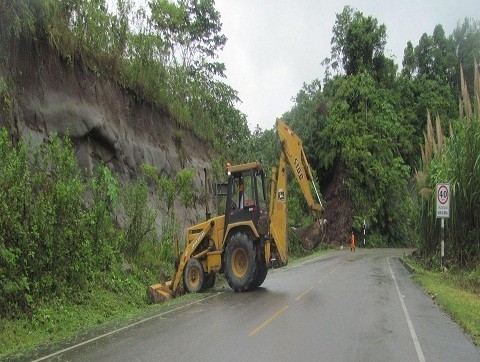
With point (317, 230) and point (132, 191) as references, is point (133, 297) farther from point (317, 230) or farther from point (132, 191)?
point (317, 230)

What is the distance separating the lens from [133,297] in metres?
15.4

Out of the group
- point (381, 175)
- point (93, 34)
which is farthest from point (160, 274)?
point (381, 175)

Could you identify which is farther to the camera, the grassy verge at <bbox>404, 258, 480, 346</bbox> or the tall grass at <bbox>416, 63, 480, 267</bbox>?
the tall grass at <bbox>416, 63, 480, 267</bbox>

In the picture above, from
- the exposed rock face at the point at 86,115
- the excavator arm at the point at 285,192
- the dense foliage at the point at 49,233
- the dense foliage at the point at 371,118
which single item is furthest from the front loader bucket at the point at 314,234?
the dense foliage at the point at 371,118

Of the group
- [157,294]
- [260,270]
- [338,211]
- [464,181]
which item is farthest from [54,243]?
[338,211]

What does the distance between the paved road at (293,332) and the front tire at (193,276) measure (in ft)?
4.75

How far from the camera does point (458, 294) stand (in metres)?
14.9

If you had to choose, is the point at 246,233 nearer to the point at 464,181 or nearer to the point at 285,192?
the point at 285,192

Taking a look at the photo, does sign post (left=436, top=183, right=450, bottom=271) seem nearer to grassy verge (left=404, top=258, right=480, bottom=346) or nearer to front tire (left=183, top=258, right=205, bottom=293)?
grassy verge (left=404, top=258, right=480, bottom=346)

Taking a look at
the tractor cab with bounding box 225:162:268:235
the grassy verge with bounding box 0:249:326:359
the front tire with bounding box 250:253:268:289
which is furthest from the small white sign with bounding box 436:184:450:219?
A: the grassy verge with bounding box 0:249:326:359

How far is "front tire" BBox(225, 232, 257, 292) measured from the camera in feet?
51.5

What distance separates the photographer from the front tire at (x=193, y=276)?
1678cm

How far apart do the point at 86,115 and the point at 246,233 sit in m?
7.90

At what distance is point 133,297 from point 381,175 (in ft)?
143
